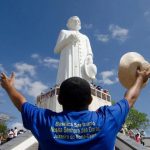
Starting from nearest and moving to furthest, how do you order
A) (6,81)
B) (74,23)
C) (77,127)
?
(77,127) → (6,81) → (74,23)

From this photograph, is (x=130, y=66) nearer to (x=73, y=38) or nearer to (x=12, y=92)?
(x=12, y=92)

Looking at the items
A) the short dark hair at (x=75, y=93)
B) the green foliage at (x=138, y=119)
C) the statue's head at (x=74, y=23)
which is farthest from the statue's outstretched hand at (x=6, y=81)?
the green foliage at (x=138, y=119)

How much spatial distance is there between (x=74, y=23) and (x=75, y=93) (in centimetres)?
2326

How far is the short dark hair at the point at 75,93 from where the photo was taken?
9.02ft

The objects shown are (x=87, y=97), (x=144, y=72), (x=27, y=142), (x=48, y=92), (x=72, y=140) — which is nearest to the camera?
(x=72, y=140)

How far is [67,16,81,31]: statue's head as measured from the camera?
25.6m

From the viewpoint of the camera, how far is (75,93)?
275 cm

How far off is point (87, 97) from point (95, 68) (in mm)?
Result: 21541

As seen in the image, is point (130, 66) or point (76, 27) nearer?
point (130, 66)

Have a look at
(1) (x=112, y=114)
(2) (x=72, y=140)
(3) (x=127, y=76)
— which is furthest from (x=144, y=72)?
(2) (x=72, y=140)

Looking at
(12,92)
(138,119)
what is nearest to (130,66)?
(12,92)

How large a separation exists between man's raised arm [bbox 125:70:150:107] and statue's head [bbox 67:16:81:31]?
74.9 feet

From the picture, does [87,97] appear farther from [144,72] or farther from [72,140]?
[144,72]

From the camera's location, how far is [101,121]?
2.64 m
